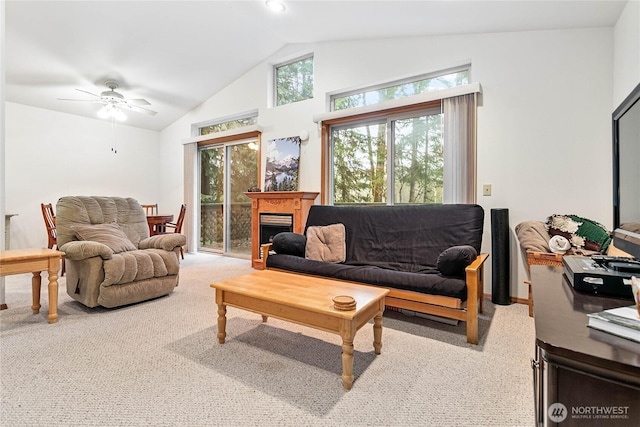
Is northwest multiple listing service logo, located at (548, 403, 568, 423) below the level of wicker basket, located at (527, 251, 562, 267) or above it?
below

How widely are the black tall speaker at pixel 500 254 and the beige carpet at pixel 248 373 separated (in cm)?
40

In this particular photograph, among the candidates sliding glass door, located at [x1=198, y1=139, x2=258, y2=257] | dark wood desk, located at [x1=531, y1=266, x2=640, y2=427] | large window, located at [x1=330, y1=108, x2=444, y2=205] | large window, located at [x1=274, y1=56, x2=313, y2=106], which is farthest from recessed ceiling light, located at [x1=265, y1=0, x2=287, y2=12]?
dark wood desk, located at [x1=531, y1=266, x2=640, y2=427]

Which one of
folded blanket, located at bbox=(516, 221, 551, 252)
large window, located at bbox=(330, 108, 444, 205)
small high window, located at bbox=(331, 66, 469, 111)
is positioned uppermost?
small high window, located at bbox=(331, 66, 469, 111)

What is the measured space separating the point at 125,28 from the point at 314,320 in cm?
402

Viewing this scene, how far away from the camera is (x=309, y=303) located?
1632mm

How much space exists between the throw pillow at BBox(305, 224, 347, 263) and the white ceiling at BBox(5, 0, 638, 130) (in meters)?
2.24

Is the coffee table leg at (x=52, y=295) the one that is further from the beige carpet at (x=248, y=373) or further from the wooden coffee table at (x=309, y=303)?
the wooden coffee table at (x=309, y=303)

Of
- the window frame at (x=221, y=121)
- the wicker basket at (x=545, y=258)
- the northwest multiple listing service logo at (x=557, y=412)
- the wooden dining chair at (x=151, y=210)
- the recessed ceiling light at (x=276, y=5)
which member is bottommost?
the northwest multiple listing service logo at (x=557, y=412)

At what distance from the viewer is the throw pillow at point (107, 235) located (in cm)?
273

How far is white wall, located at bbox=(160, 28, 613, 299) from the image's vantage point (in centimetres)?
259

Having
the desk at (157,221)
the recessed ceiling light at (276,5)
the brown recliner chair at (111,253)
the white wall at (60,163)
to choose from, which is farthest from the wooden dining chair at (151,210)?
the recessed ceiling light at (276,5)

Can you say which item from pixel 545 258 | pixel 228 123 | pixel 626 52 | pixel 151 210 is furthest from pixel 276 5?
pixel 151 210

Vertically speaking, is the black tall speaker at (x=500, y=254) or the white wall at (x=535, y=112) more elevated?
the white wall at (x=535, y=112)

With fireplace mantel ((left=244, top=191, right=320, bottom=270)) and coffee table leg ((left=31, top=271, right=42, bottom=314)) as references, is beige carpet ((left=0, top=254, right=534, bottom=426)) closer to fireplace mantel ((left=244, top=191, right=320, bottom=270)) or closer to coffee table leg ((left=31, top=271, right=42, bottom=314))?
coffee table leg ((left=31, top=271, right=42, bottom=314))
